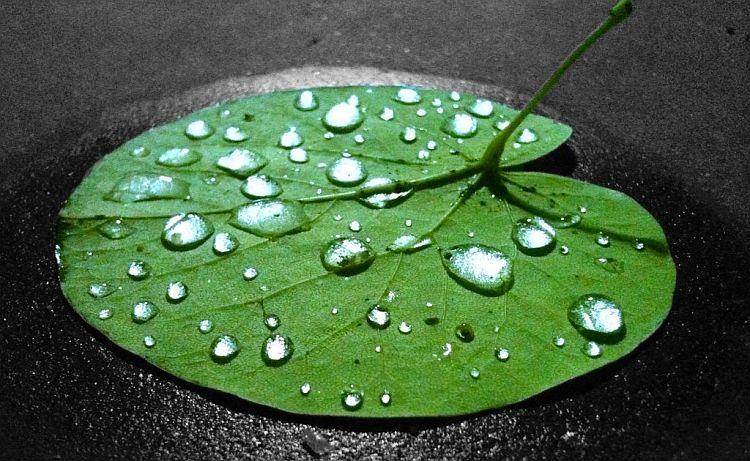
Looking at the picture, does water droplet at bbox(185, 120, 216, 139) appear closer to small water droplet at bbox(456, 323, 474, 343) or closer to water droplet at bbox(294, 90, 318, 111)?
water droplet at bbox(294, 90, 318, 111)

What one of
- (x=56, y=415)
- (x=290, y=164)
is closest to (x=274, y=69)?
(x=290, y=164)

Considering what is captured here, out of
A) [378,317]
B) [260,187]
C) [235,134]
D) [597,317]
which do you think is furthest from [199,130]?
[597,317]

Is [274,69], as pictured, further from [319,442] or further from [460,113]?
[319,442]

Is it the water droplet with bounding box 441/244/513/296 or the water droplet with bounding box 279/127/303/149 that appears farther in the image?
the water droplet with bounding box 279/127/303/149

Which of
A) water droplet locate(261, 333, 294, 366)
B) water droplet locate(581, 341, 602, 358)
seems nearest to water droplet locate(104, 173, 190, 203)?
water droplet locate(261, 333, 294, 366)

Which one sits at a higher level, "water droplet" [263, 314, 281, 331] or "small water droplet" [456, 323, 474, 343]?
"small water droplet" [456, 323, 474, 343]

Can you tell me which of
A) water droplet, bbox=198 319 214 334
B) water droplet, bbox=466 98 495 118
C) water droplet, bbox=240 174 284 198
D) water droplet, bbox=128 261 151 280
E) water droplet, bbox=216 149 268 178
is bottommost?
water droplet, bbox=128 261 151 280

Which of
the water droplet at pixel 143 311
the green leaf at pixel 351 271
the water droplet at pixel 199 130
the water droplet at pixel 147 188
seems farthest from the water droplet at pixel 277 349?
the water droplet at pixel 199 130

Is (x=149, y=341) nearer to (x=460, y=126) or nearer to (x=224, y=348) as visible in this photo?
(x=224, y=348)
